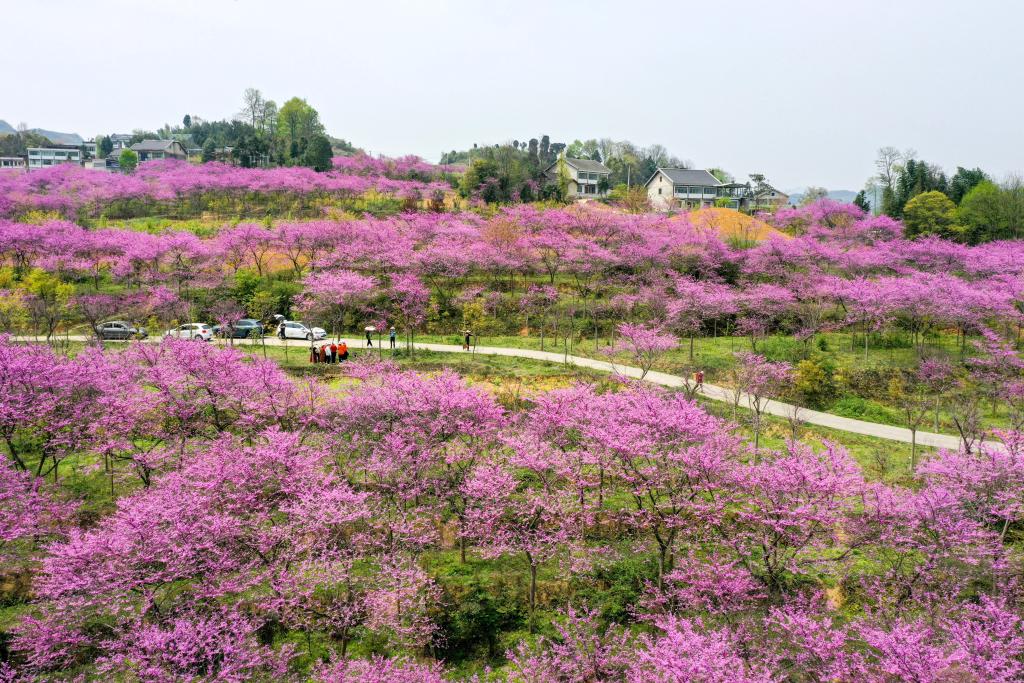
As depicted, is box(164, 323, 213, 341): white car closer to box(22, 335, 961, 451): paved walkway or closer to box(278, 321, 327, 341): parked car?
box(22, 335, 961, 451): paved walkway

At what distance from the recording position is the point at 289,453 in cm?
1562

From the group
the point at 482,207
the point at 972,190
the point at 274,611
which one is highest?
the point at 972,190

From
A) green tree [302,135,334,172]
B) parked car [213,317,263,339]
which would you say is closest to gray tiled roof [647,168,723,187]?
green tree [302,135,334,172]

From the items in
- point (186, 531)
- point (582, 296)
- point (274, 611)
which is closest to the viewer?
point (186, 531)

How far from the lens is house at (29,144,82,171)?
11766cm

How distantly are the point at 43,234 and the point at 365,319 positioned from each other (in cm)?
2565

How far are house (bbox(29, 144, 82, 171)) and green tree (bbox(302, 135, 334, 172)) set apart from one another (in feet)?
243

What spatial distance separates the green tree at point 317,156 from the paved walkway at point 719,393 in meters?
45.4

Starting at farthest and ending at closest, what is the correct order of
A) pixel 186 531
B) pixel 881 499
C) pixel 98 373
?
pixel 98 373, pixel 881 499, pixel 186 531

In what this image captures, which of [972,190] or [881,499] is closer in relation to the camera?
[881,499]

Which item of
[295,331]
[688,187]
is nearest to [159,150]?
[295,331]

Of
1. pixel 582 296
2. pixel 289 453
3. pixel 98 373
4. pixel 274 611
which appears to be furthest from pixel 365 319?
pixel 274 611

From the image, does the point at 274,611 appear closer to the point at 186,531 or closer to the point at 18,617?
the point at 186,531

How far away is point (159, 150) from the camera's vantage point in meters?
109
